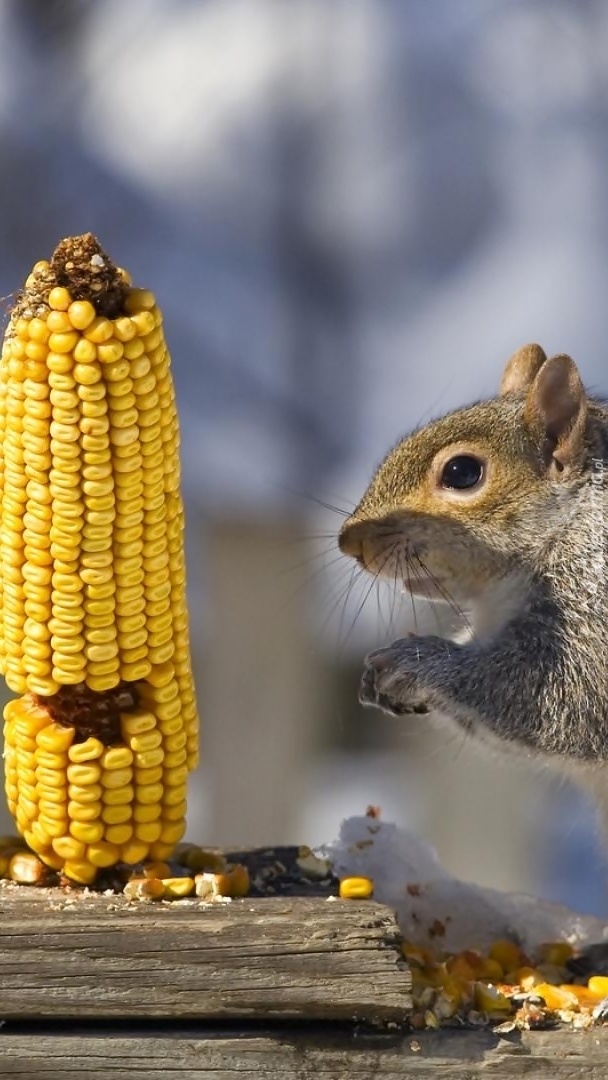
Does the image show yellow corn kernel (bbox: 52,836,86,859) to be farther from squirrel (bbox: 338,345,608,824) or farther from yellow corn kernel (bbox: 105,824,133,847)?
squirrel (bbox: 338,345,608,824)

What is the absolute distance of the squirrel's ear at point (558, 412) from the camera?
6.77ft

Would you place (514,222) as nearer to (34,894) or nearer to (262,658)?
(262,658)

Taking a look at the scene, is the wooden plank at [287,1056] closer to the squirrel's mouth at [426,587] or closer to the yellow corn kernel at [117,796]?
the yellow corn kernel at [117,796]

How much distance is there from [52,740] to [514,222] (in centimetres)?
306

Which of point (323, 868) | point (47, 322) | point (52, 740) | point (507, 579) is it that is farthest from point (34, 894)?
point (507, 579)

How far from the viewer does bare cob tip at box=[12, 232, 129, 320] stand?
166cm

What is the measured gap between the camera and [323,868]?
6.30 feet

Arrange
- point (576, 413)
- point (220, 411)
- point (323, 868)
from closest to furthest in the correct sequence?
point (323, 868) → point (576, 413) → point (220, 411)

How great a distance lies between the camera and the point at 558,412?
2096mm

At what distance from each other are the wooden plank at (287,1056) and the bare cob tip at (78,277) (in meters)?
0.79

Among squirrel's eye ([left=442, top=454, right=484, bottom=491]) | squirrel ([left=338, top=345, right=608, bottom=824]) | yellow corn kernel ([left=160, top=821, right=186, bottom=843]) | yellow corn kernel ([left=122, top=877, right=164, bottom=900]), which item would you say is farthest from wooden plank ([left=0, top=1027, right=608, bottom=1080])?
squirrel's eye ([left=442, top=454, right=484, bottom=491])

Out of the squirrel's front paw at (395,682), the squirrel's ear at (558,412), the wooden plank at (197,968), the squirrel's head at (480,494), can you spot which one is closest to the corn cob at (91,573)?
the wooden plank at (197,968)

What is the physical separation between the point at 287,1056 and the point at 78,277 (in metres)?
0.87

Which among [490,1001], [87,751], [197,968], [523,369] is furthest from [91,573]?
[523,369]
